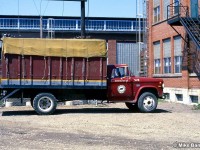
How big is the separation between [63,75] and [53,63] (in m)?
0.71

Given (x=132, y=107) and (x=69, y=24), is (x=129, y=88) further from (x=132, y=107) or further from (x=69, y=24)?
(x=69, y=24)

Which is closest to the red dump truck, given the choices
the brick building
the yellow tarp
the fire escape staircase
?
the yellow tarp

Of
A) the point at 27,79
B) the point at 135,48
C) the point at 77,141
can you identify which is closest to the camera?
the point at 77,141

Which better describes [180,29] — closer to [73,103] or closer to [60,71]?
[73,103]

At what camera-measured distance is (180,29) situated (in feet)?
85.1

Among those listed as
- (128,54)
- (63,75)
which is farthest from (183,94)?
(128,54)

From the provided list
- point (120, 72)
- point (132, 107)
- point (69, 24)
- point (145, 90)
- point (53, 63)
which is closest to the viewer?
point (53, 63)

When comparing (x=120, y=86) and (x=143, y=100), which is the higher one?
(x=120, y=86)

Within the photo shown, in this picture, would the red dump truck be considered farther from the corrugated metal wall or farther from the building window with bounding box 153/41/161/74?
the corrugated metal wall

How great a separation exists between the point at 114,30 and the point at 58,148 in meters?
40.2

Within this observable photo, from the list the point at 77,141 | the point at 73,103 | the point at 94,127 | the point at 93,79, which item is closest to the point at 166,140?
the point at 77,141

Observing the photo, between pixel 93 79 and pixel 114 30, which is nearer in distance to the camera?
pixel 93 79

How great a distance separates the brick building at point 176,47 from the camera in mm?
23953

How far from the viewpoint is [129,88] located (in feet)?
61.6
